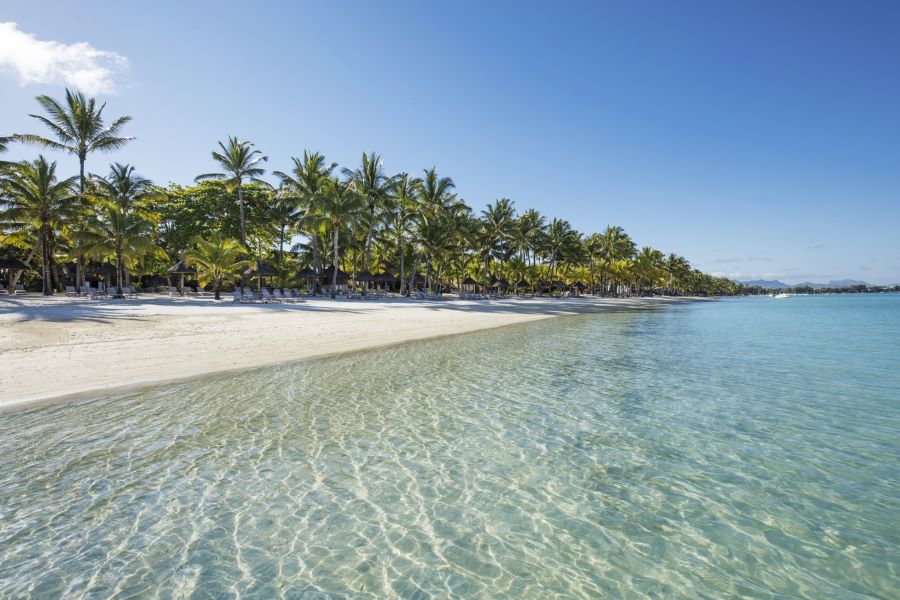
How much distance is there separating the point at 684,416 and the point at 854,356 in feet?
37.4

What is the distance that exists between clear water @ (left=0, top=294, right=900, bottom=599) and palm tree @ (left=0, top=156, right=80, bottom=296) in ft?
96.1

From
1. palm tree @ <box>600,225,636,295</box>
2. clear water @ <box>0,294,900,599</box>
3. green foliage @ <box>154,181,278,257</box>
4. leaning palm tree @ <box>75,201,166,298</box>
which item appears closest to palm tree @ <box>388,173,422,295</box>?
green foliage @ <box>154,181,278,257</box>

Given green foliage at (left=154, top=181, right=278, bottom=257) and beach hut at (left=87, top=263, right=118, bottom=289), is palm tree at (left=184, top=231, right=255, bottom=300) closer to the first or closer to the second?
green foliage at (left=154, top=181, right=278, bottom=257)

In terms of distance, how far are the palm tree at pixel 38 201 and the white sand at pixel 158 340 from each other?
46.1 feet

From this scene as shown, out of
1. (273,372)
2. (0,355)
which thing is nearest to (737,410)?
(273,372)

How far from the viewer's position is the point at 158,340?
12398mm

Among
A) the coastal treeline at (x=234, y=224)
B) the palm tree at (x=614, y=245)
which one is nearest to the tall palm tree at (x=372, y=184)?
the coastal treeline at (x=234, y=224)

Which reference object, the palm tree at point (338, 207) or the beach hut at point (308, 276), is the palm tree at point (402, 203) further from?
the beach hut at point (308, 276)

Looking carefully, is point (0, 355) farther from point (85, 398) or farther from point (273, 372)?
point (273, 372)

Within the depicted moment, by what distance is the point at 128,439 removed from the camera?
5.80 meters

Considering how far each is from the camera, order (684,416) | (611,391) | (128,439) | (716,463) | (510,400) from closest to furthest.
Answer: (716,463) < (128,439) < (684,416) < (510,400) < (611,391)

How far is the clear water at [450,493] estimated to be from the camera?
3.26m

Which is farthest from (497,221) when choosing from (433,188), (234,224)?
(234,224)

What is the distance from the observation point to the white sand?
859cm
